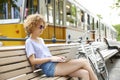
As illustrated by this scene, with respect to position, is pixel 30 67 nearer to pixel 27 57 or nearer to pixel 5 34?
pixel 27 57

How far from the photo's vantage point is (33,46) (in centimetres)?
448

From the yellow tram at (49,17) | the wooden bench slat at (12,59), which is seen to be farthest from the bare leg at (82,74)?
the yellow tram at (49,17)

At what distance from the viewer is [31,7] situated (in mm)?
11109

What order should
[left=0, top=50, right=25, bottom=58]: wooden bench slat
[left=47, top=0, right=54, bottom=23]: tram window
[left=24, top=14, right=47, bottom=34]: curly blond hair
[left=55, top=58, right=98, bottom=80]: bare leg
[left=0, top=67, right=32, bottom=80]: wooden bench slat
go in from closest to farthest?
[left=0, top=67, right=32, bottom=80]: wooden bench slat < [left=0, top=50, right=25, bottom=58]: wooden bench slat < [left=24, top=14, right=47, bottom=34]: curly blond hair < [left=55, top=58, right=98, bottom=80]: bare leg < [left=47, top=0, right=54, bottom=23]: tram window

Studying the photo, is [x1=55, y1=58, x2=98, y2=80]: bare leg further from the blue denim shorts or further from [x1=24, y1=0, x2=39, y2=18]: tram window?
[x1=24, y1=0, x2=39, y2=18]: tram window

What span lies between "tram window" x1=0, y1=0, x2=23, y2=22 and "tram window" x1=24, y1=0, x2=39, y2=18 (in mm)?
266

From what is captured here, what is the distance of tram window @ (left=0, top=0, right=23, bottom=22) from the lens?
10523mm

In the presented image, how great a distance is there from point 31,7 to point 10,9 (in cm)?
78

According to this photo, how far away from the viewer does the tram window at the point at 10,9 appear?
10.5 metres

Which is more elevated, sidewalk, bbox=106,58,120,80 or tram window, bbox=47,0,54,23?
tram window, bbox=47,0,54,23

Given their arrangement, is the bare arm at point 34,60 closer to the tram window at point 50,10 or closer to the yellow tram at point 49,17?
the yellow tram at point 49,17

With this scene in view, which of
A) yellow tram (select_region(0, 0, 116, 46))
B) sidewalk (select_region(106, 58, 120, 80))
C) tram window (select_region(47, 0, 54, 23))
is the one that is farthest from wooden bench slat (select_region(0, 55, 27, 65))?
tram window (select_region(47, 0, 54, 23))

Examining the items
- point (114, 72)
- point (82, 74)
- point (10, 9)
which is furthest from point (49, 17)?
point (82, 74)

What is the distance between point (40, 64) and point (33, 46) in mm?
268
